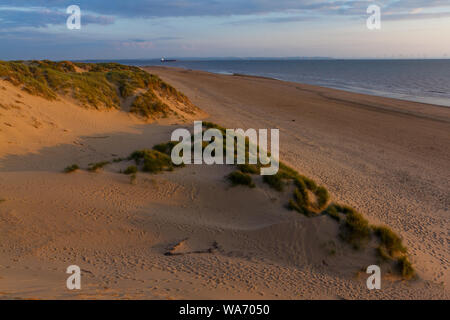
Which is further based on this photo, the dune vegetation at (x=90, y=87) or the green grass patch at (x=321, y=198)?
the dune vegetation at (x=90, y=87)

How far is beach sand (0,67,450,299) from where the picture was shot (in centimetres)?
547

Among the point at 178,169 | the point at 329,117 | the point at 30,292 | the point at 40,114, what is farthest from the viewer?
the point at 329,117

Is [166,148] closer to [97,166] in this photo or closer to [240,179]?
[97,166]

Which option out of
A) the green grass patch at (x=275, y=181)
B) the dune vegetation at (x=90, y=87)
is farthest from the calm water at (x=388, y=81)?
the green grass patch at (x=275, y=181)

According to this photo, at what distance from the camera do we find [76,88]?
54.2 feet

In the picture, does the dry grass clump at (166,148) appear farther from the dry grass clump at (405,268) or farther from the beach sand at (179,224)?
the dry grass clump at (405,268)

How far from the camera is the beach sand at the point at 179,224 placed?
18.0 feet

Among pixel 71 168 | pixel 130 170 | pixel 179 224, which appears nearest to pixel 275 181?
pixel 179 224

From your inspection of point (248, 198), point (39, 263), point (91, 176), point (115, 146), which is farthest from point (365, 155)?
point (39, 263)

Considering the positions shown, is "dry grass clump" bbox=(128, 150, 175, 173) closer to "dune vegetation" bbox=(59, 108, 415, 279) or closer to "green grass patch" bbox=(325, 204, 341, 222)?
"dune vegetation" bbox=(59, 108, 415, 279)

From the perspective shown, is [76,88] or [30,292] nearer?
[30,292]
